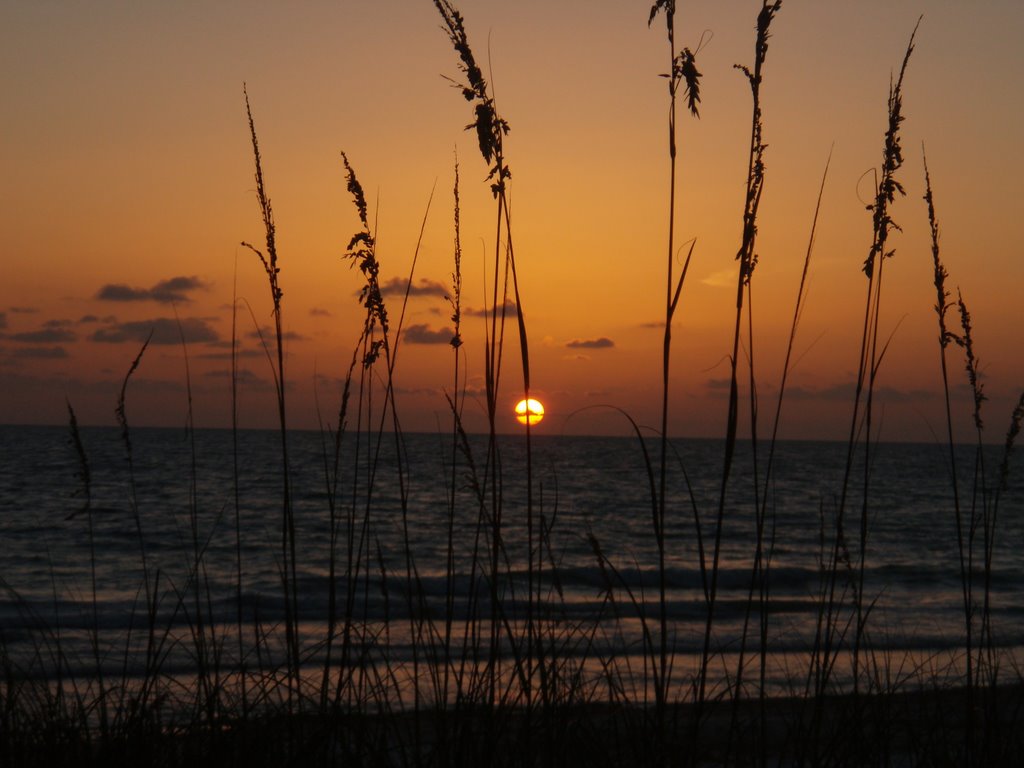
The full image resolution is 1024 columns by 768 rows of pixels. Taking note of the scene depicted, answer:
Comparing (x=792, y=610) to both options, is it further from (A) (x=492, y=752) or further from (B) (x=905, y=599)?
(A) (x=492, y=752)

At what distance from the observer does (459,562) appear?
1255cm

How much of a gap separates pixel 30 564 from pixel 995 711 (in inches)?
501

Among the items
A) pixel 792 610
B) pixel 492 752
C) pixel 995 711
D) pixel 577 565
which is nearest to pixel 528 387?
pixel 492 752

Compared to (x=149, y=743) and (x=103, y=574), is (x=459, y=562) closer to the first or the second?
(x=103, y=574)

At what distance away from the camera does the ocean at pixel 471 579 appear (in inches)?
95.8

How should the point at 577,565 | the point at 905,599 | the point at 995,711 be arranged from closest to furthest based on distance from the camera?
the point at 995,711 < the point at 905,599 < the point at 577,565

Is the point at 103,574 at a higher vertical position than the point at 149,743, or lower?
lower

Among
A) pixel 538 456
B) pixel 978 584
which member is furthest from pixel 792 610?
pixel 538 456

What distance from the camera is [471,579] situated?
2.36 m

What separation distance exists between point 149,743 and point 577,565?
40.6ft

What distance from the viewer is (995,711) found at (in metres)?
2.53

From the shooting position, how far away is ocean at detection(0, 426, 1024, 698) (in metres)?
2.43

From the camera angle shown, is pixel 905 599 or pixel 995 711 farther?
pixel 905 599

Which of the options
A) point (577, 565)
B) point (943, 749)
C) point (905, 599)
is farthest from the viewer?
point (577, 565)
